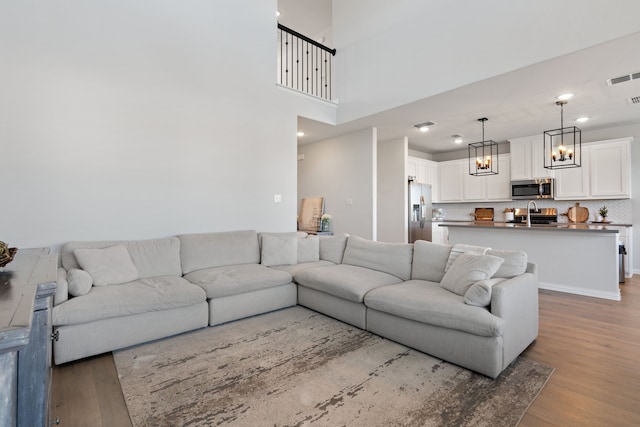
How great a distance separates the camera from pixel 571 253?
4.15 meters

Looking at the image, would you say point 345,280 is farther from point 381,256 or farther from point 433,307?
point 433,307

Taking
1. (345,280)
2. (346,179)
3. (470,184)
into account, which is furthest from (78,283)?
(470,184)

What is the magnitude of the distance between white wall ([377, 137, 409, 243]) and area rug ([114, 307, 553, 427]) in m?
3.60

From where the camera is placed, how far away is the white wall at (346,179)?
5.44 meters

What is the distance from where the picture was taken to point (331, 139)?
20.4 ft

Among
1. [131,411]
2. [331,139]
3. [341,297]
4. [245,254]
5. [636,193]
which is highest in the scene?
[331,139]

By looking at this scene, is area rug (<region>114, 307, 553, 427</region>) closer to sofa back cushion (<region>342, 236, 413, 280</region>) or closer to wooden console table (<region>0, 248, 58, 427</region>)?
wooden console table (<region>0, 248, 58, 427</region>)

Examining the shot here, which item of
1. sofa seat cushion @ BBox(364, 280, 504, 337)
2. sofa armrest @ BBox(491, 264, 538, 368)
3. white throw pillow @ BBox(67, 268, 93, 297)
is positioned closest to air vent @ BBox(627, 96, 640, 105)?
sofa armrest @ BBox(491, 264, 538, 368)

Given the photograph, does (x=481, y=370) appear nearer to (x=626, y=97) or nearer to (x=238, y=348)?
(x=238, y=348)

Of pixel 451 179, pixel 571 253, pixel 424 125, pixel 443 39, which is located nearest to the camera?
pixel 443 39

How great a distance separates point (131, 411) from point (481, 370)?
220cm

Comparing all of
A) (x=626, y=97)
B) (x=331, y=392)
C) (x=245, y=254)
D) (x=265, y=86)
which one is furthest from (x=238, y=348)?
(x=626, y=97)

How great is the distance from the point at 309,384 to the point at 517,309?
162 centimetres

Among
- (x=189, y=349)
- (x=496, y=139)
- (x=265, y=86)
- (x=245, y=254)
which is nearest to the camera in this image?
(x=189, y=349)
